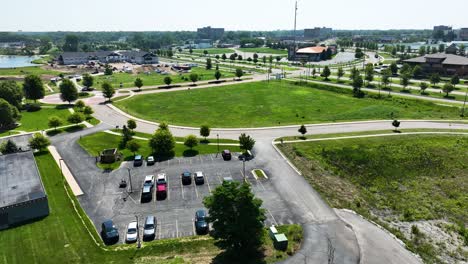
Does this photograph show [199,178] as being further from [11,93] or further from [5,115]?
[11,93]

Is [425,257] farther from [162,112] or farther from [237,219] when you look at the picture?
[162,112]

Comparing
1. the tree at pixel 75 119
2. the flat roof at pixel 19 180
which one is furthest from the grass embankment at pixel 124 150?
the flat roof at pixel 19 180

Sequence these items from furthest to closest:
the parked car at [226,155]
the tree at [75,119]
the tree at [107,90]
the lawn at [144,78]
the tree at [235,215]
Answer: the lawn at [144,78] → the tree at [107,90] → the tree at [75,119] → the parked car at [226,155] → the tree at [235,215]

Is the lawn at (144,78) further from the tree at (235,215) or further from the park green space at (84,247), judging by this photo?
the tree at (235,215)

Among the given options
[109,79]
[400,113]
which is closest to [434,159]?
[400,113]

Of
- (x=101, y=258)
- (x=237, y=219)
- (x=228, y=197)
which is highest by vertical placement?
(x=228, y=197)

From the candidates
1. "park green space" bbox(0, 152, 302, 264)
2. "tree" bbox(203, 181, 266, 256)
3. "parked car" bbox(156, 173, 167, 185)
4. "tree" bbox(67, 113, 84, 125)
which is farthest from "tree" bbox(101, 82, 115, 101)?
"tree" bbox(203, 181, 266, 256)
